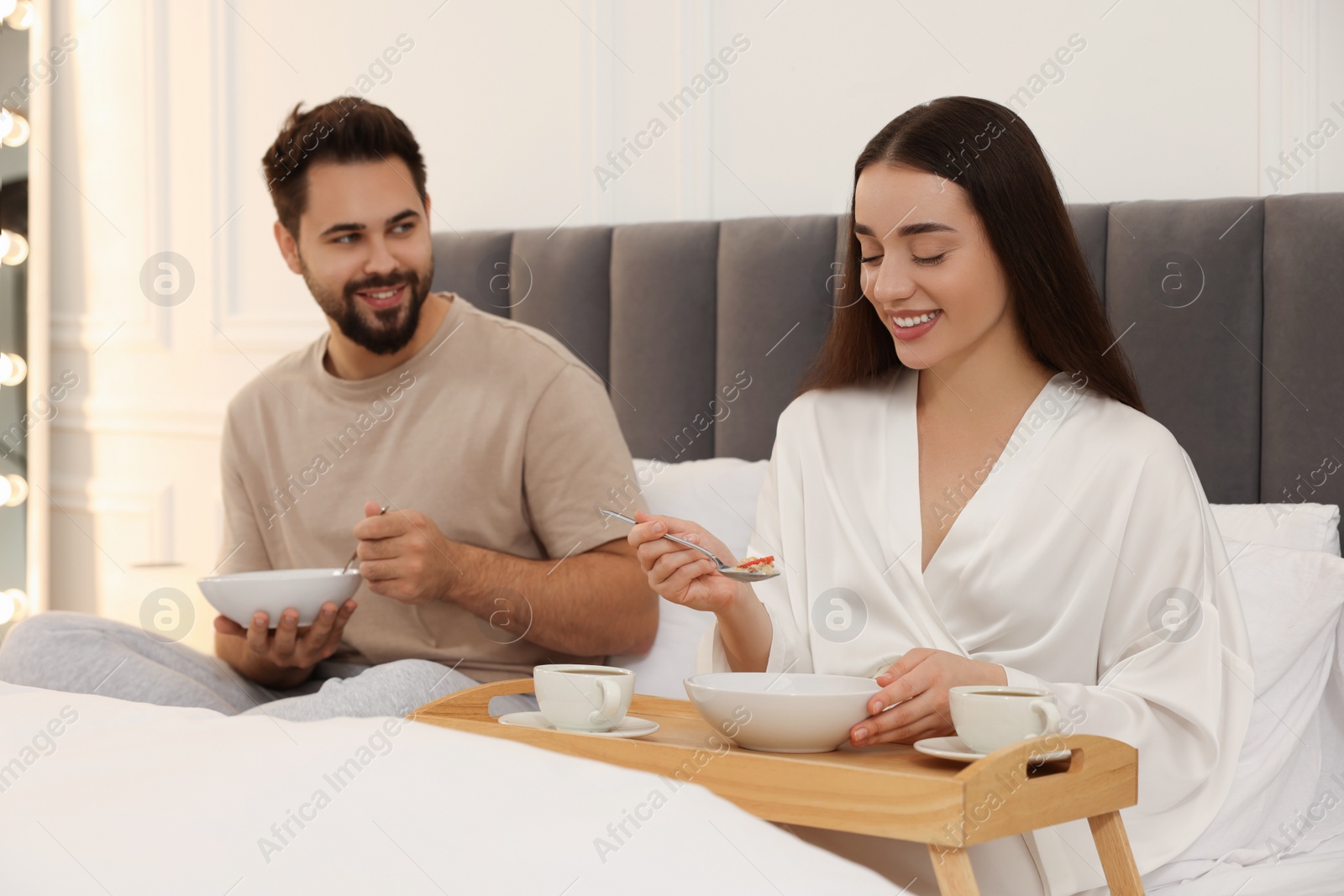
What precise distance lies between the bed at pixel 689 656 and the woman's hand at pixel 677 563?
404mm

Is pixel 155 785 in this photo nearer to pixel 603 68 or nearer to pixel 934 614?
pixel 934 614

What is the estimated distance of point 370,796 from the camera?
33.7 inches

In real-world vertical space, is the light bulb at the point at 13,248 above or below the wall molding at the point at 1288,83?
below

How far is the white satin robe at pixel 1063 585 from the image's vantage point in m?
→ 1.34

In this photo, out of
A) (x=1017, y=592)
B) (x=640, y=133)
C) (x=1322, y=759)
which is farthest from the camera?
(x=640, y=133)

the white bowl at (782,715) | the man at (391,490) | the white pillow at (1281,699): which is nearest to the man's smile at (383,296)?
the man at (391,490)

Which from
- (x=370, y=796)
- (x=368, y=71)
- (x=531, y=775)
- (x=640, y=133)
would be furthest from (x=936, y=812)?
(x=368, y=71)

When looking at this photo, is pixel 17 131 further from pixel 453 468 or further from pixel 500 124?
pixel 453 468

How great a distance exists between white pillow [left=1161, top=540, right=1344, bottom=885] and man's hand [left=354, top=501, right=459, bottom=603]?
1.06m

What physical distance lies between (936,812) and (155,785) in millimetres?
591

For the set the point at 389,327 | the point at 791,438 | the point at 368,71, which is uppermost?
the point at 368,71

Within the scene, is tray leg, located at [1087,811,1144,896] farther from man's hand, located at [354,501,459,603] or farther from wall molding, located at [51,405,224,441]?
wall molding, located at [51,405,224,441]

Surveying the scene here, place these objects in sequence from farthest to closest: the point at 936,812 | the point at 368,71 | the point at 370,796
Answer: the point at 368,71 → the point at 936,812 → the point at 370,796

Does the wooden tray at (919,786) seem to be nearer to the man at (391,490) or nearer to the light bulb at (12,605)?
the man at (391,490)
